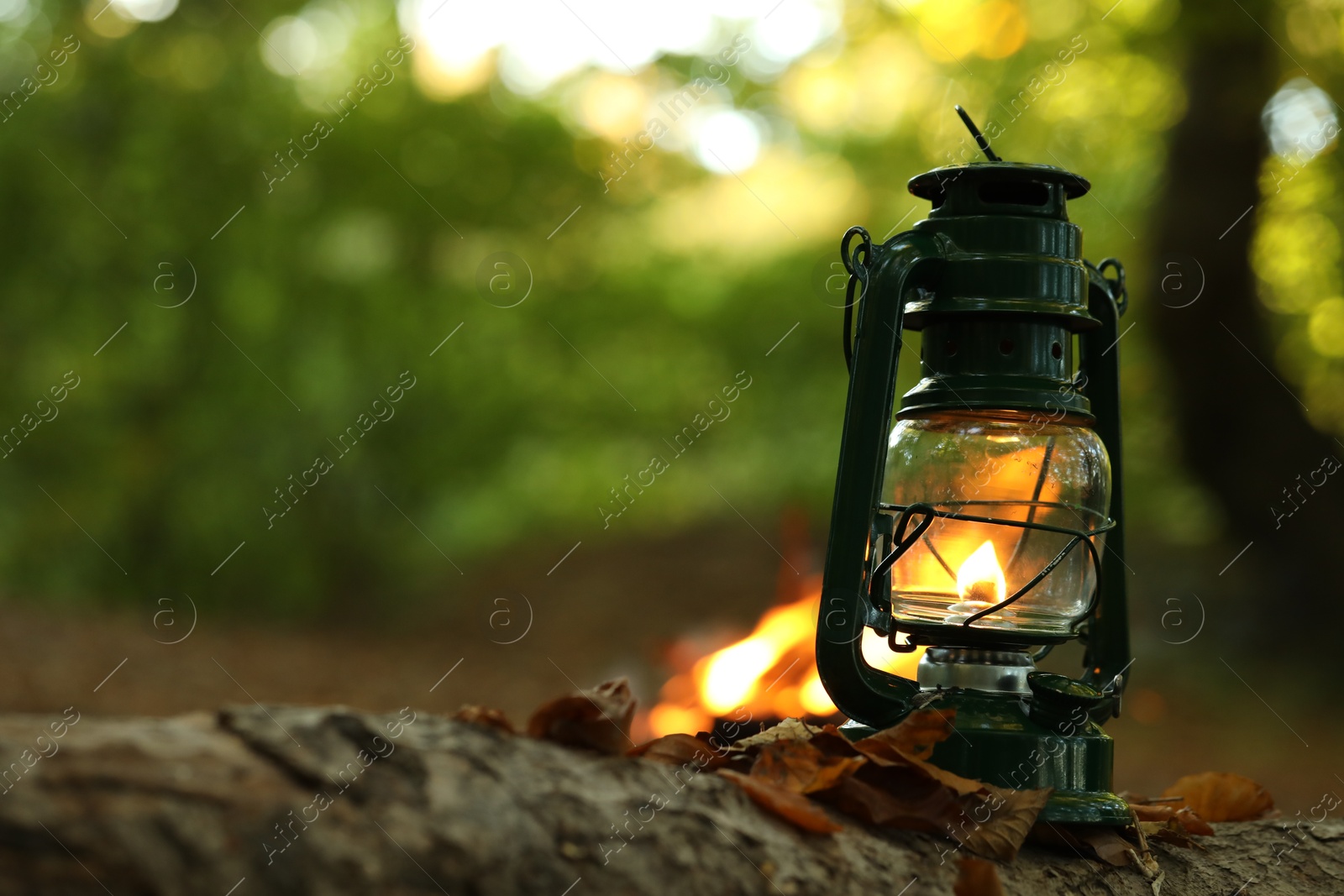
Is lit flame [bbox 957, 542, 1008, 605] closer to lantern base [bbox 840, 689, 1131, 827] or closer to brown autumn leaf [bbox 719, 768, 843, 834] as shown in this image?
lantern base [bbox 840, 689, 1131, 827]

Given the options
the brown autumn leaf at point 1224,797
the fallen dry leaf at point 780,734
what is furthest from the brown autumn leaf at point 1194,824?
the fallen dry leaf at point 780,734

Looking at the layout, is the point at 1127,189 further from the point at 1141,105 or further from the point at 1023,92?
the point at 1023,92

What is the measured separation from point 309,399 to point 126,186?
2.12 metres

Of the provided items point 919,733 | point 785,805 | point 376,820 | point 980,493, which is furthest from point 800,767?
point 376,820

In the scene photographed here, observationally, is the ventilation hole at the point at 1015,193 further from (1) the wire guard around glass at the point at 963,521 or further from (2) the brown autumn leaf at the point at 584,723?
(2) the brown autumn leaf at the point at 584,723

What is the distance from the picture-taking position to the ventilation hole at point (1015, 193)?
2100 mm

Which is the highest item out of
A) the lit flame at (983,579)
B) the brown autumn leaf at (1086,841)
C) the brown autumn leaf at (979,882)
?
the lit flame at (983,579)

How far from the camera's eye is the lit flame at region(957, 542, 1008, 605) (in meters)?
2.02

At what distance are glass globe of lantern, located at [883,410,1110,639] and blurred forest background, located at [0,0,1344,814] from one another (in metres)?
5.11

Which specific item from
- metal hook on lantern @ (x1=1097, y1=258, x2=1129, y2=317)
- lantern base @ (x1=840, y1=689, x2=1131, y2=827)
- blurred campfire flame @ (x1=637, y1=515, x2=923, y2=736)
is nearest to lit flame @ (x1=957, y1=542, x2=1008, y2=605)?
lantern base @ (x1=840, y1=689, x2=1131, y2=827)

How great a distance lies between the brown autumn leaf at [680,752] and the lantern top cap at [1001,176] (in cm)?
109

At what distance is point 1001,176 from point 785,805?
3.82 ft

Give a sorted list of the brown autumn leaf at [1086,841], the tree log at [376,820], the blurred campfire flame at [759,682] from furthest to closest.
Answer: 1. the blurred campfire flame at [759,682]
2. the brown autumn leaf at [1086,841]
3. the tree log at [376,820]

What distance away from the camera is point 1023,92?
734cm
